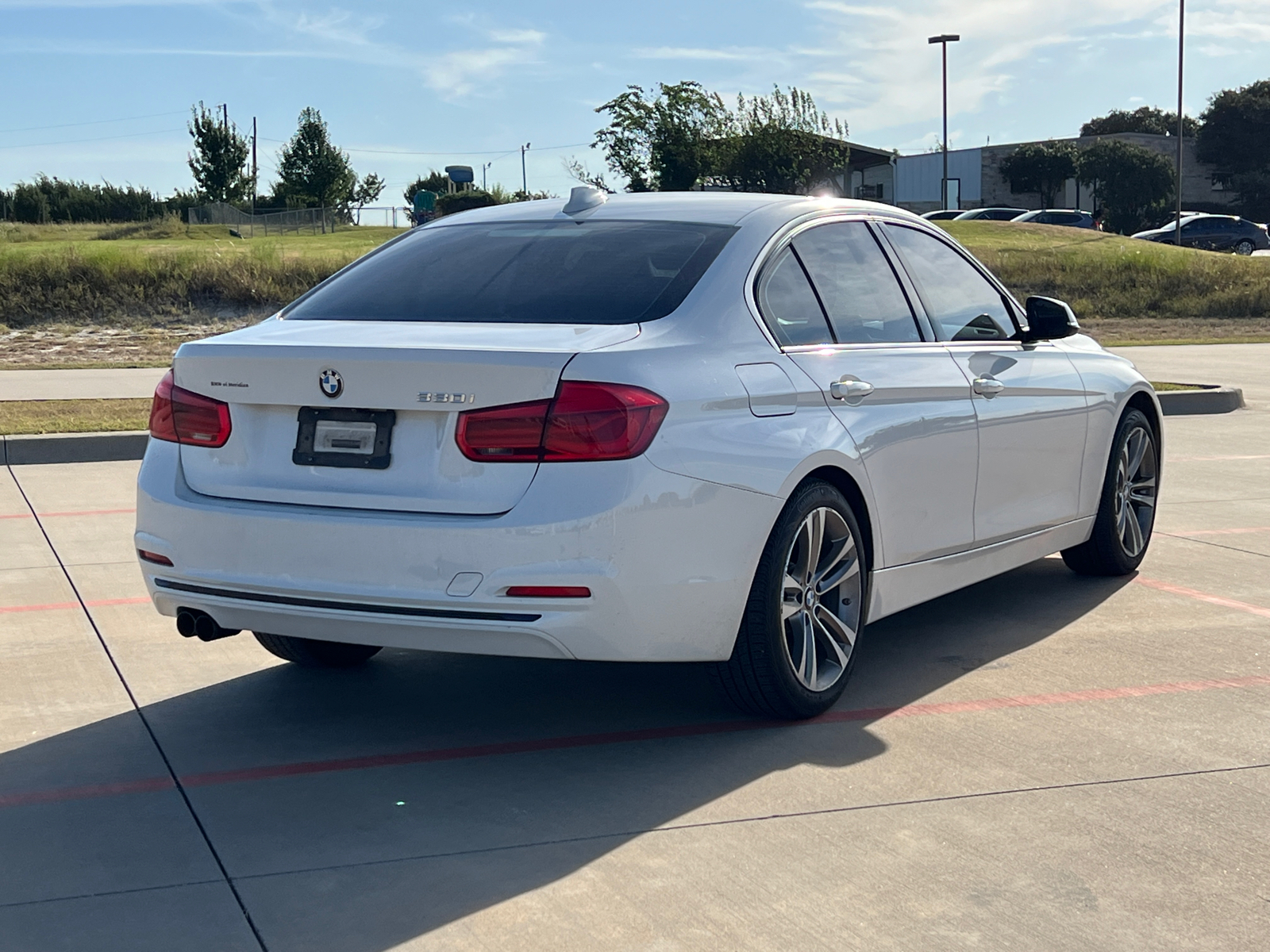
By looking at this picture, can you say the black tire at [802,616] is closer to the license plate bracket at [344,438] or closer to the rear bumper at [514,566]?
the rear bumper at [514,566]

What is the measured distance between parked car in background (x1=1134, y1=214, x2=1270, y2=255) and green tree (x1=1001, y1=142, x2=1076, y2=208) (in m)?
23.8


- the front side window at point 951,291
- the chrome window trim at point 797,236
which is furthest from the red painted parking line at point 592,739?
the front side window at point 951,291

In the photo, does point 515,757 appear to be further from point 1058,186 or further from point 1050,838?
point 1058,186

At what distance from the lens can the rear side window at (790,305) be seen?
4.85 m

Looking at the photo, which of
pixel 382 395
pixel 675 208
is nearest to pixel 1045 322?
pixel 675 208

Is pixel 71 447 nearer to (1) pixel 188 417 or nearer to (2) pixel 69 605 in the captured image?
(2) pixel 69 605

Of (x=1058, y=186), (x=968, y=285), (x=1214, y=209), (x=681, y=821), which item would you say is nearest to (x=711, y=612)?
(x=681, y=821)

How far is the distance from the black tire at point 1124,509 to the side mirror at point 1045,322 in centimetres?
77

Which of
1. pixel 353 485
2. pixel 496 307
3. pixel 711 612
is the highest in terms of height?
pixel 496 307

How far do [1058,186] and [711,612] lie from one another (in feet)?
255

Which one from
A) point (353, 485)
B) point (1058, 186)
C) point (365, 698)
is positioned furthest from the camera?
point (1058, 186)

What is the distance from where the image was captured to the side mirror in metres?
6.21

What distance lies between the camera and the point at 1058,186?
77.6m

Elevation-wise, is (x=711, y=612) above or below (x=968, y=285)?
below
